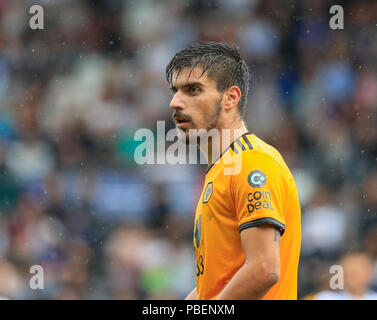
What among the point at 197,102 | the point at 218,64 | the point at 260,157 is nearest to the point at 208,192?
the point at 260,157

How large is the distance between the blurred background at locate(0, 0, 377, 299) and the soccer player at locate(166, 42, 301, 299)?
12.0ft

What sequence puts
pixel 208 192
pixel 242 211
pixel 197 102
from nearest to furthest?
pixel 242 211, pixel 208 192, pixel 197 102

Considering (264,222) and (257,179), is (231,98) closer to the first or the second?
(257,179)

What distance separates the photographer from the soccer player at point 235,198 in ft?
8.20

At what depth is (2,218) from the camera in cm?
803

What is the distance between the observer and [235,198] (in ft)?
8.72

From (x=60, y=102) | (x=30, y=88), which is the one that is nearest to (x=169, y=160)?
(x=60, y=102)

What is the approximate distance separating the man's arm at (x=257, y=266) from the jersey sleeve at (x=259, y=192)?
0.14 ft

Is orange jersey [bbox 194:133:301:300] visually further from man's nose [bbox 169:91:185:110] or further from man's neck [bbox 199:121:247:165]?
man's nose [bbox 169:91:185:110]

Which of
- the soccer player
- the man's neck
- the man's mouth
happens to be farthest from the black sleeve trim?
the man's mouth

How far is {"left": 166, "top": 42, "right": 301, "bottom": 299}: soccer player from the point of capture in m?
2.50

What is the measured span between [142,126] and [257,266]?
19.9ft
